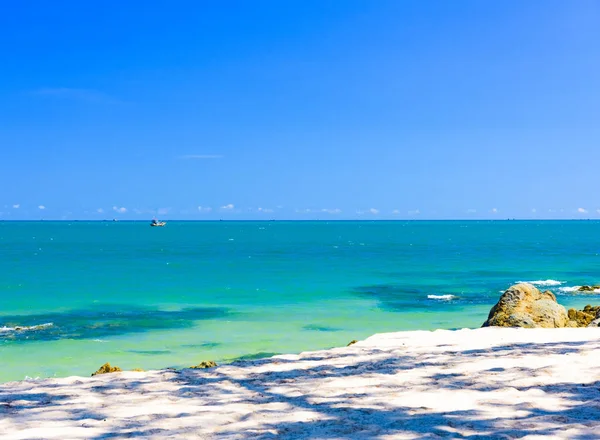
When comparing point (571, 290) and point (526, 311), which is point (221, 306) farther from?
point (571, 290)

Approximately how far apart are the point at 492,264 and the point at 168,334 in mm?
43300

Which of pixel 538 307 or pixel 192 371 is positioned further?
pixel 538 307

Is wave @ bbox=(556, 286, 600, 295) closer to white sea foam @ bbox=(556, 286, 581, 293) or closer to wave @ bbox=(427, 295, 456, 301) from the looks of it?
white sea foam @ bbox=(556, 286, 581, 293)

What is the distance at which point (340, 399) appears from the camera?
672 centimetres

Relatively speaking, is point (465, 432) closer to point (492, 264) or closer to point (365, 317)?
point (365, 317)

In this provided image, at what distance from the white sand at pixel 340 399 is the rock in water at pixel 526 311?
354cm

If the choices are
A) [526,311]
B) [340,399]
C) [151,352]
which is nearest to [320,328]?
[151,352]

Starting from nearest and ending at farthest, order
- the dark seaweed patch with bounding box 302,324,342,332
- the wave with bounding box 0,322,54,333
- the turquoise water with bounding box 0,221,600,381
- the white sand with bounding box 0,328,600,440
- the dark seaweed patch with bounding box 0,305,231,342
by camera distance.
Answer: the white sand with bounding box 0,328,600,440 → the turquoise water with bounding box 0,221,600,381 → the dark seaweed patch with bounding box 0,305,231,342 → the dark seaweed patch with bounding box 302,324,342,332 → the wave with bounding box 0,322,54,333

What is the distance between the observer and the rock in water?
44.0 ft

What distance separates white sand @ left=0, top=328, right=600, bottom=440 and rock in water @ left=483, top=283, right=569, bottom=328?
11.6 feet

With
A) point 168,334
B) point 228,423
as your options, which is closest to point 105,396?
point 228,423

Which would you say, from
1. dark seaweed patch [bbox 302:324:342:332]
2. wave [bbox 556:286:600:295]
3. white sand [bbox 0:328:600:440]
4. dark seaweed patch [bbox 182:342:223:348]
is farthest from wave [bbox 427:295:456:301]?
white sand [bbox 0:328:600:440]

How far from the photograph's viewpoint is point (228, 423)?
5.78 meters

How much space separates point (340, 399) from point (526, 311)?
880 cm
